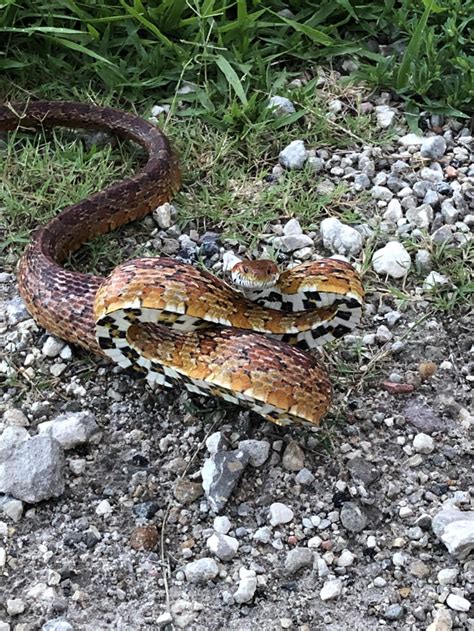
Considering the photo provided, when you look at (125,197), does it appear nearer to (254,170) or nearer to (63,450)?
(254,170)

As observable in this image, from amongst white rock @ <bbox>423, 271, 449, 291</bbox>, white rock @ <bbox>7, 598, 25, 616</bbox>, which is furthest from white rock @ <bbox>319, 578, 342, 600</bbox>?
white rock @ <bbox>423, 271, 449, 291</bbox>

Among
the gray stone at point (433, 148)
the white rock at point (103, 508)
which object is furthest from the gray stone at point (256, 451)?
the gray stone at point (433, 148)

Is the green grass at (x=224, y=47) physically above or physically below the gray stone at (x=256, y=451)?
above

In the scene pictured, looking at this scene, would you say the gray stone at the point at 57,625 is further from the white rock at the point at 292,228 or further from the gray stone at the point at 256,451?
the white rock at the point at 292,228

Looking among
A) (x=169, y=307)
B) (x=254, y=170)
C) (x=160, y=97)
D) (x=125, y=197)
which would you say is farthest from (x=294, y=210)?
(x=169, y=307)

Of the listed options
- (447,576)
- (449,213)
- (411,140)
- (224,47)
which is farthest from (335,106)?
(447,576)

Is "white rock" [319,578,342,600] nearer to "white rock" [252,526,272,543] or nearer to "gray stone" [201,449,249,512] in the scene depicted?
"white rock" [252,526,272,543]
